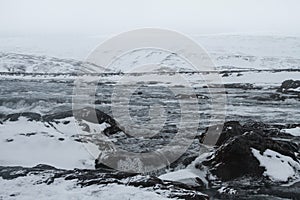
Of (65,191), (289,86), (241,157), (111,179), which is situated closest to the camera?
(65,191)

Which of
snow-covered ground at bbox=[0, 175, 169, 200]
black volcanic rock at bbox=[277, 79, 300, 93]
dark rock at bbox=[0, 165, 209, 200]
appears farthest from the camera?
black volcanic rock at bbox=[277, 79, 300, 93]

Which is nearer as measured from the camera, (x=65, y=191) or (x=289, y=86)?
(x=65, y=191)

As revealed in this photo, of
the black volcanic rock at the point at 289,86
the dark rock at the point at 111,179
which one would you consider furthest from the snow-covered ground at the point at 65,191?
the black volcanic rock at the point at 289,86

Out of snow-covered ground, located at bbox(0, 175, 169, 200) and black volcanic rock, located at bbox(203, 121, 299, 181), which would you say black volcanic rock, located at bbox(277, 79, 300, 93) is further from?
snow-covered ground, located at bbox(0, 175, 169, 200)

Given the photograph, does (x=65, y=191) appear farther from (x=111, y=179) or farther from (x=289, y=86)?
(x=289, y=86)

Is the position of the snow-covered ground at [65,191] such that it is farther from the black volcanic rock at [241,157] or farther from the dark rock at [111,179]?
the black volcanic rock at [241,157]

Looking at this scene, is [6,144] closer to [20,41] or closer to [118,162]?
[118,162]

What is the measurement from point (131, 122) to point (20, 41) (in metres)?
117

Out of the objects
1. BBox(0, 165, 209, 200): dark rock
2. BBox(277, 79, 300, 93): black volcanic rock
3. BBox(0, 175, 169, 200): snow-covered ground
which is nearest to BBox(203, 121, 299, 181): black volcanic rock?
BBox(0, 165, 209, 200): dark rock

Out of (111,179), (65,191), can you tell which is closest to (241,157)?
(111,179)

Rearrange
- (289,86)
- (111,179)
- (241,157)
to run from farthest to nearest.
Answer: (289,86), (241,157), (111,179)

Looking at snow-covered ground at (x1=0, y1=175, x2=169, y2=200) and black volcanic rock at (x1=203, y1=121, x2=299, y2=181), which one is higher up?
snow-covered ground at (x1=0, y1=175, x2=169, y2=200)

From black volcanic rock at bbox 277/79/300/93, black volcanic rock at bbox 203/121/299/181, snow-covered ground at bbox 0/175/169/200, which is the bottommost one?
black volcanic rock at bbox 277/79/300/93

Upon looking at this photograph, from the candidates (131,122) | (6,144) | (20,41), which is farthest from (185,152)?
(20,41)
